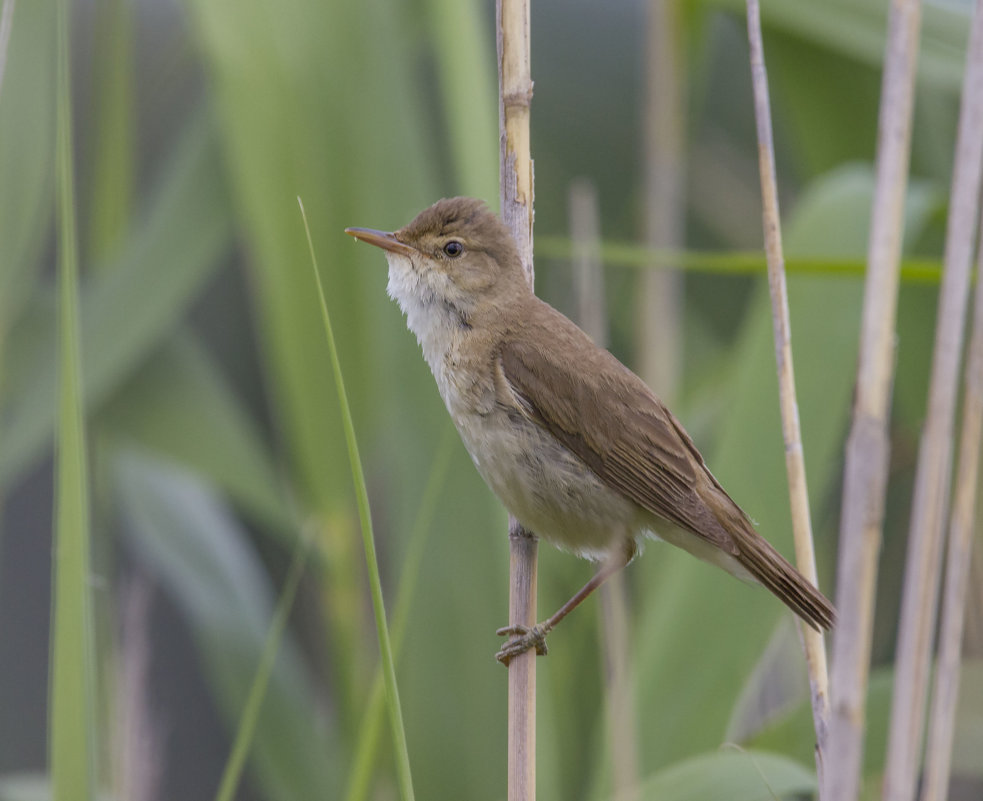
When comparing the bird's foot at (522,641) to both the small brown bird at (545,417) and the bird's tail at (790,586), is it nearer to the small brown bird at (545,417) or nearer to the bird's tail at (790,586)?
the small brown bird at (545,417)

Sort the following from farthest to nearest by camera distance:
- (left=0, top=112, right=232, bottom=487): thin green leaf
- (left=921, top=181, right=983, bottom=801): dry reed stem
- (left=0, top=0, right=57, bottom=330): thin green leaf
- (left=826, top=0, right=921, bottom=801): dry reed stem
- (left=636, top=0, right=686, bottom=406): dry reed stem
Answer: (left=636, top=0, right=686, bottom=406): dry reed stem → (left=0, top=112, right=232, bottom=487): thin green leaf → (left=0, top=0, right=57, bottom=330): thin green leaf → (left=921, top=181, right=983, bottom=801): dry reed stem → (left=826, top=0, right=921, bottom=801): dry reed stem

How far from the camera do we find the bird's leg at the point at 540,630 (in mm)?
1794

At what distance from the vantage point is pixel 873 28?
94.8 inches

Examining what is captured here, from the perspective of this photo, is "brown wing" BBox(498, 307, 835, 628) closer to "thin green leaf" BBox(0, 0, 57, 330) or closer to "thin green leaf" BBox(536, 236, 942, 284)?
"thin green leaf" BBox(536, 236, 942, 284)

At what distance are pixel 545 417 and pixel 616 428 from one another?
12 cm

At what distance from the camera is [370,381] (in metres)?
2.65

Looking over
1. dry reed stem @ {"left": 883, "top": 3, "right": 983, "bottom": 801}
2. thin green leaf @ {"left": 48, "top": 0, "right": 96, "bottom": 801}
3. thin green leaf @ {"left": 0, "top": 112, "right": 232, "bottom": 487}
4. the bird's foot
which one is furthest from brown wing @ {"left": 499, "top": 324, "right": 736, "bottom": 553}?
thin green leaf @ {"left": 0, "top": 112, "right": 232, "bottom": 487}

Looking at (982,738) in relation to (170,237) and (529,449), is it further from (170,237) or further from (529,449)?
(170,237)

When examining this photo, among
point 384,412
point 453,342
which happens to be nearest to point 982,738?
point 453,342

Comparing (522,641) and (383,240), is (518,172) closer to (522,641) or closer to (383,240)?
(383,240)

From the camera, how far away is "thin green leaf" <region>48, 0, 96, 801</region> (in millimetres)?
1436

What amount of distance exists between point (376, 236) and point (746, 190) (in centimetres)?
171

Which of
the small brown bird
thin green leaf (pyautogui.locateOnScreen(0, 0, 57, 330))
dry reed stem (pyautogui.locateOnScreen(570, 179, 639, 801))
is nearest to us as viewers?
dry reed stem (pyautogui.locateOnScreen(570, 179, 639, 801))

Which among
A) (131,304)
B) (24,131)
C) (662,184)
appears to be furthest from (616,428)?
(24,131)
